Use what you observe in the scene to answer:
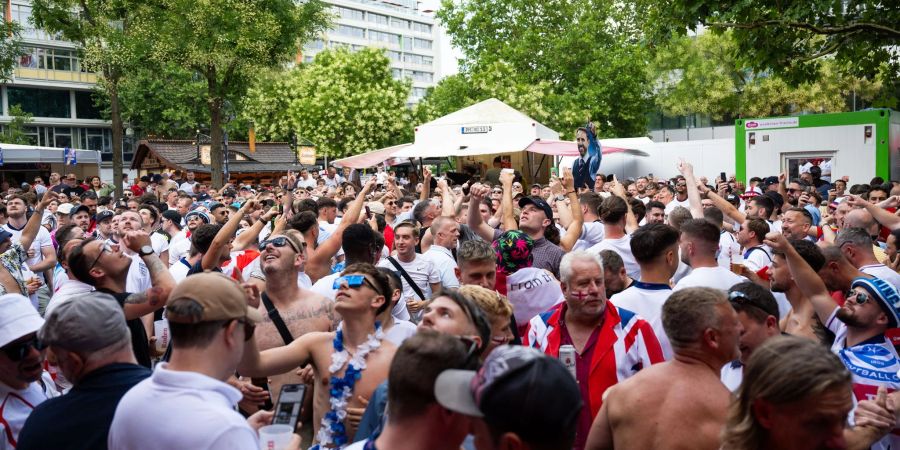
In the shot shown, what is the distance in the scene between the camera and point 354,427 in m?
3.75

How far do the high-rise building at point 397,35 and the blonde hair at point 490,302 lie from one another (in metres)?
99.4

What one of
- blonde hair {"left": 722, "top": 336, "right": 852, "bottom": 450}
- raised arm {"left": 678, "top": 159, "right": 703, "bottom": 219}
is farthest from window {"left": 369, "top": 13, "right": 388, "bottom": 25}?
blonde hair {"left": 722, "top": 336, "right": 852, "bottom": 450}

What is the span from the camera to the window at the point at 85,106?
63.4 meters

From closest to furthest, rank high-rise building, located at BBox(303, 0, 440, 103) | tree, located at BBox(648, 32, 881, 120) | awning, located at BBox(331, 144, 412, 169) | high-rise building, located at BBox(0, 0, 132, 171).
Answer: awning, located at BBox(331, 144, 412, 169)
tree, located at BBox(648, 32, 881, 120)
high-rise building, located at BBox(0, 0, 132, 171)
high-rise building, located at BBox(303, 0, 440, 103)

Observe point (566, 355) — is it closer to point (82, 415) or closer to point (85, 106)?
point (82, 415)

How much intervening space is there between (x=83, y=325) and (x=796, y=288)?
164 inches

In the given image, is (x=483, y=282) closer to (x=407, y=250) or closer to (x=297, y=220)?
(x=407, y=250)

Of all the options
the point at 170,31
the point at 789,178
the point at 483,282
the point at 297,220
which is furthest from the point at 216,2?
the point at 483,282

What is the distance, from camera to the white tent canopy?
57.4ft

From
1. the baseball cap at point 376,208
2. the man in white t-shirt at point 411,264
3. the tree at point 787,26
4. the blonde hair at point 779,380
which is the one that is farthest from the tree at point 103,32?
the blonde hair at point 779,380

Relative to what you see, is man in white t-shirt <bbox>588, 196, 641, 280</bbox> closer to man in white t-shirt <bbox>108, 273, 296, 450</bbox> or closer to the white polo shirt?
man in white t-shirt <bbox>108, 273, 296, 450</bbox>

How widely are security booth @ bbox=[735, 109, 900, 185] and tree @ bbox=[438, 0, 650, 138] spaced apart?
48.5 ft

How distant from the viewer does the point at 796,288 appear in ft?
16.7

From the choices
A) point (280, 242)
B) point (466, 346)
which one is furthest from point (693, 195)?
point (466, 346)
